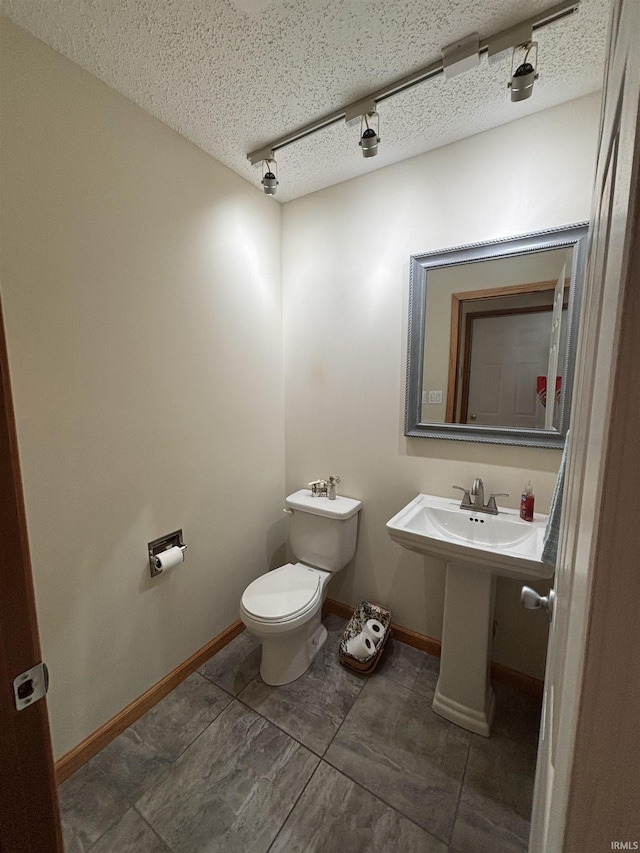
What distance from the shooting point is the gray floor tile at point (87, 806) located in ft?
3.51

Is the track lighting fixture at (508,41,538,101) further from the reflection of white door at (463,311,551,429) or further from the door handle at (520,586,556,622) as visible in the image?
the door handle at (520,586,556,622)

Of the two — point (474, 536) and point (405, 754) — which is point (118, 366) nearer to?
point (474, 536)

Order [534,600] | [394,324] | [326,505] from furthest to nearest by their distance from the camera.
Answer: [326,505] < [394,324] < [534,600]

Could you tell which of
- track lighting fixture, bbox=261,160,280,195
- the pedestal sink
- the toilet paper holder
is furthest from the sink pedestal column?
track lighting fixture, bbox=261,160,280,195

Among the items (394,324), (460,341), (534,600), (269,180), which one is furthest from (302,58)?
(534,600)

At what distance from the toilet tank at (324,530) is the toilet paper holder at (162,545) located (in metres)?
0.60

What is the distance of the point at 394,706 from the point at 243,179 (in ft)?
8.86

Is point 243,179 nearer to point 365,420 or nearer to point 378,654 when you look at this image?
point 365,420

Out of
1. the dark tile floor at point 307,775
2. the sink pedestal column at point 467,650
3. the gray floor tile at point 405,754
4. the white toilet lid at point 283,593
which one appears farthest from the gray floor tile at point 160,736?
the sink pedestal column at point 467,650

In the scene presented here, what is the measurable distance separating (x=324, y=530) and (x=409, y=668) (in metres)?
0.80

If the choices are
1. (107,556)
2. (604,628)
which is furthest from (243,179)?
(604,628)

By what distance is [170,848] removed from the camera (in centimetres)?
104

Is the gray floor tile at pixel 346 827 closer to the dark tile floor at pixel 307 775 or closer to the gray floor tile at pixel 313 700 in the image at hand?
the dark tile floor at pixel 307 775

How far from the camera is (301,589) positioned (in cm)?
167
